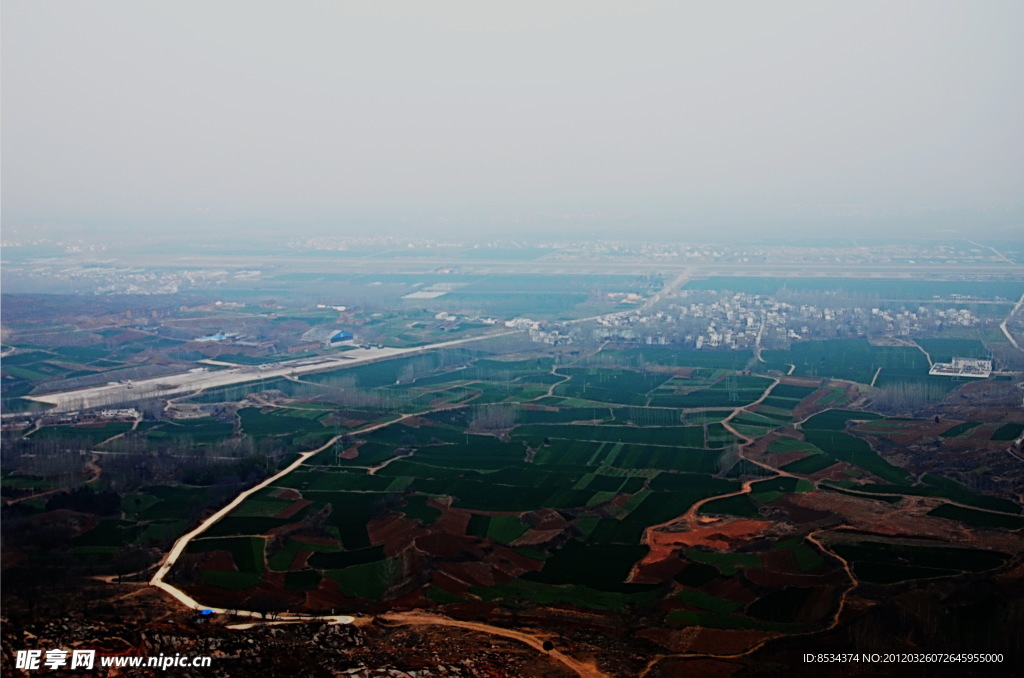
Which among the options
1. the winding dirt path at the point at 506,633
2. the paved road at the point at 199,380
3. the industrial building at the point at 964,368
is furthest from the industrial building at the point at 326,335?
the winding dirt path at the point at 506,633

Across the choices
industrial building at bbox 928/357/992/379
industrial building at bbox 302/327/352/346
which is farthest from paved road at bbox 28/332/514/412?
industrial building at bbox 928/357/992/379

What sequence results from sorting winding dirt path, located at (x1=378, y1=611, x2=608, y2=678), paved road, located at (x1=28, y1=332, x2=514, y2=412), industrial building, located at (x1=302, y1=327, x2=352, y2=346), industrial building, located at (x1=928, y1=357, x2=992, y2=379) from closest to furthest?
winding dirt path, located at (x1=378, y1=611, x2=608, y2=678) → paved road, located at (x1=28, y1=332, x2=514, y2=412) → industrial building, located at (x1=928, y1=357, x2=992, y2=379) → industrial building, located at (x1=302, y1=327, x2=352, y2=346)

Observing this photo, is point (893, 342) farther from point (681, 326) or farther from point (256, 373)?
point (256, 373)

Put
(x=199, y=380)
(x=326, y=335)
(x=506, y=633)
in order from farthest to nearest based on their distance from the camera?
1. (x=326, y=335)
2. (x=199, y=380)
3. (x=506, y=633)

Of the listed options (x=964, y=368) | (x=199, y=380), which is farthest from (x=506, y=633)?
(x=964, y=368)

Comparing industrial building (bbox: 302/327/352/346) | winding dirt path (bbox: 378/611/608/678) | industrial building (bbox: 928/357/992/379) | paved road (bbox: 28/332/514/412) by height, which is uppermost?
industrial building (bbox: 302/327/352/346)

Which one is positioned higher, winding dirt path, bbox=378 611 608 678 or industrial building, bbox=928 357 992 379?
industrial building, bbox=928 357 992 379

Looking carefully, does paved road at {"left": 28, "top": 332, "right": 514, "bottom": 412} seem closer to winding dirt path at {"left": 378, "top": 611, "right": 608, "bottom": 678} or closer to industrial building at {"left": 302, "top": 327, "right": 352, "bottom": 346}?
industrial building at {"left": 302, "top": 327, "right": 352, "bottom": 346}

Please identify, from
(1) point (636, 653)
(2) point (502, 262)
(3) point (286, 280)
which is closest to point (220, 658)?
(1) point (636, 653)

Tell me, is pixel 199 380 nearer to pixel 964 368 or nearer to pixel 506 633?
pixel 506 633

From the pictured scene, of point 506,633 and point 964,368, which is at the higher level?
point 964,368

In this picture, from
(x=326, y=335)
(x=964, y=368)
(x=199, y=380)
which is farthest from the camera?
(x=326, y=335)
